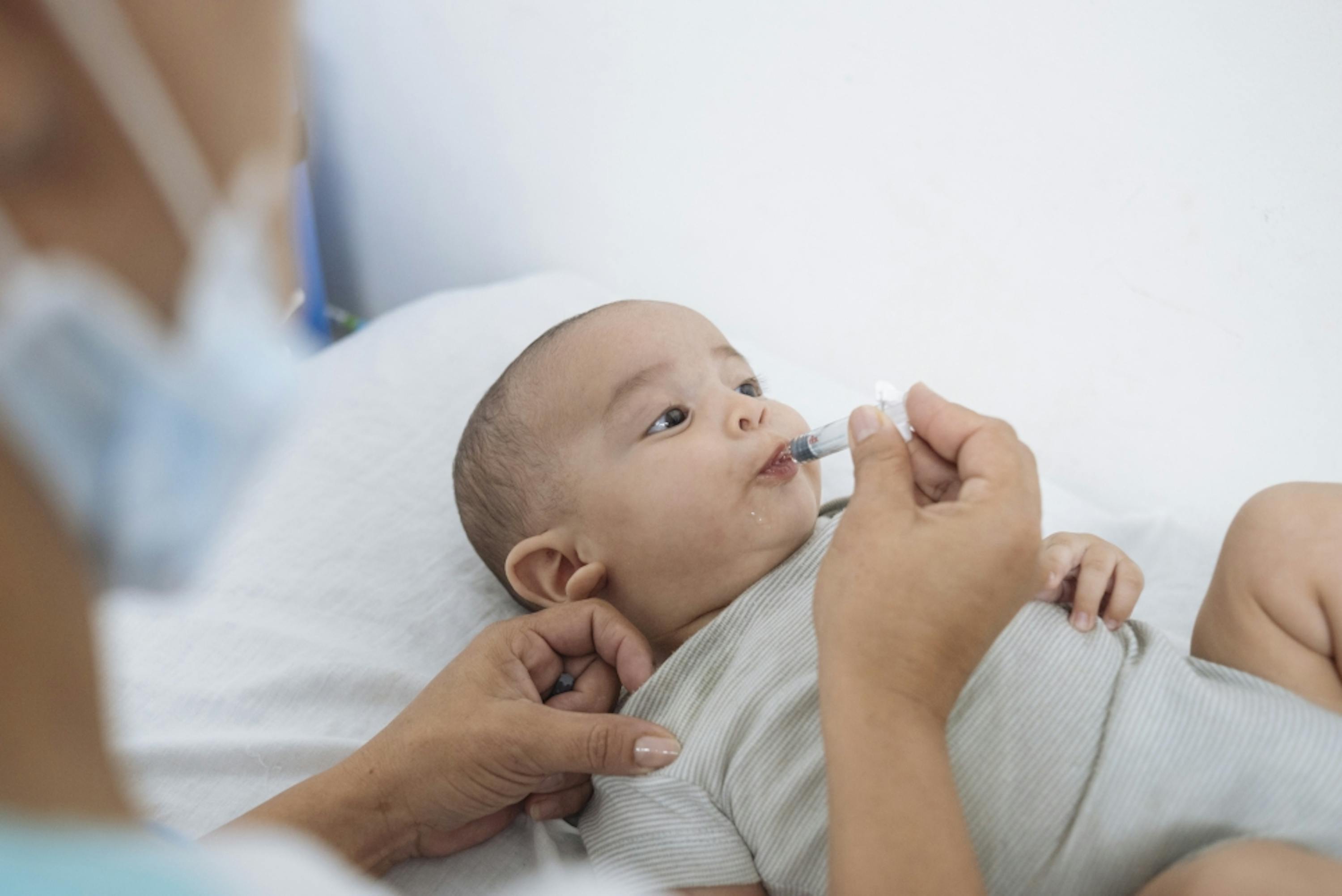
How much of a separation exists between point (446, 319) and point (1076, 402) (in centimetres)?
104

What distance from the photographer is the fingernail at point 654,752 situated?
94 centimetres

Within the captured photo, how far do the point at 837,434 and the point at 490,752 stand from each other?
45 cm

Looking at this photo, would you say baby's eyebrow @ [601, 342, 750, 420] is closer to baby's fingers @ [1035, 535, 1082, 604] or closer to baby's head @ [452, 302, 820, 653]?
baby's head @ [452, 302, 820, 653]

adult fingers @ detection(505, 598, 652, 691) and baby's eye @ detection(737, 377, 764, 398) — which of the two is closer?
adult fingers @ detection(505, 598, 652, 691)

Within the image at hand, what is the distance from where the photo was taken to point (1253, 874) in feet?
2.29

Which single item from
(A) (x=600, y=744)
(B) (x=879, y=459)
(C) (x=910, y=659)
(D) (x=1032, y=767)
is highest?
(B) (x=879, y=459)

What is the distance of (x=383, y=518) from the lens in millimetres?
1384

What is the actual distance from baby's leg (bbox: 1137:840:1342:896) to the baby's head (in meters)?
0.48

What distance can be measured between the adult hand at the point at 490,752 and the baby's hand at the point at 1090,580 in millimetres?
431

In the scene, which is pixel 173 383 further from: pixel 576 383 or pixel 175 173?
pixel 576 383

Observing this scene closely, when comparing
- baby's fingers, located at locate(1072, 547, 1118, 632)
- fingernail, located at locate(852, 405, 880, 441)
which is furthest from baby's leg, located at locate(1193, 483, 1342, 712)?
fingernail, located at locate(852, 405, 880, 441)

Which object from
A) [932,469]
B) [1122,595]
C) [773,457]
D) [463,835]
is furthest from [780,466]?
[463,835]

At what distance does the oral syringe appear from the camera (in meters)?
0.90

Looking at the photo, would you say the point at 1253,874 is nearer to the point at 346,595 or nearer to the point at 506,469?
the point at 506,469
